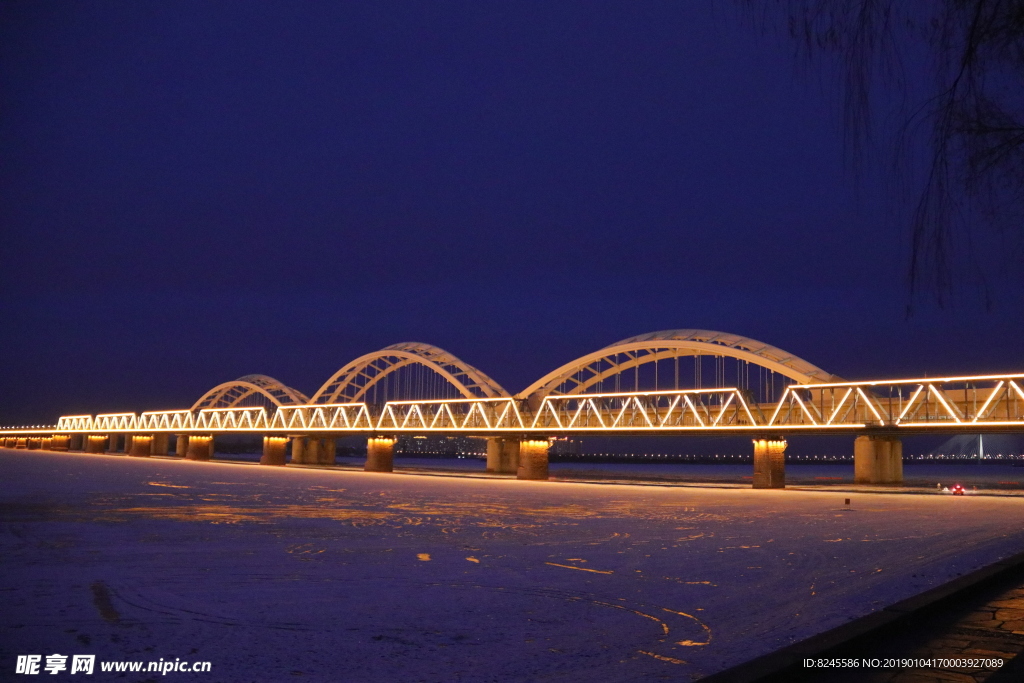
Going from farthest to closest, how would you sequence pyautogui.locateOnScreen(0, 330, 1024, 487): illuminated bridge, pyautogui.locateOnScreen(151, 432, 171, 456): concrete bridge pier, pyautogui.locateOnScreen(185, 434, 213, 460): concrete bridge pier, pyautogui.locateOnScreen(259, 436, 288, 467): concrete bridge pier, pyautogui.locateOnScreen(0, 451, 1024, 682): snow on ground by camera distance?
1. pyautogui.locateOnScreen(151, 432, 171, 456): concrete bridge pier
2. pyautogui.locateOnScreen(185, 434, 213, 460): concrete bridge pier
3. pyautogui.locateOnScreen(259, 436, 288, 467): concrete bridge pier
4. pyautogui.locateOnScreen(0, 330, 1024, 487): illuminated bridge
5. pyautogui.locateOnScreen(0, 451, 1024, 682): snow on ground

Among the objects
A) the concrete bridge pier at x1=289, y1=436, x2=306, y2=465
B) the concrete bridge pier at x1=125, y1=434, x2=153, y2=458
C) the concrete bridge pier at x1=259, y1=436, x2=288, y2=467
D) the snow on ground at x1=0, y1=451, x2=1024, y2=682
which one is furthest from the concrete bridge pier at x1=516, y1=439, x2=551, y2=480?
the concrete bridge pier at x1=125, y1=434, x2=153, y2=458

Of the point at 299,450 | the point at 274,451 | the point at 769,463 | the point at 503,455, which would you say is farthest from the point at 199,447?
the point at 769,463

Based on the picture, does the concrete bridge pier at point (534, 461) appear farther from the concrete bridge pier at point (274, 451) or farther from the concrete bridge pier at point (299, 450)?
the concrete bridge pier at point (299, 450)

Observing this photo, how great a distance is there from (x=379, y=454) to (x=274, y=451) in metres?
27.0

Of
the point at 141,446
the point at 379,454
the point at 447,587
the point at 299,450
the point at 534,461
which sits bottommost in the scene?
the point at 141,446

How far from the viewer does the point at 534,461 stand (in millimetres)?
76500

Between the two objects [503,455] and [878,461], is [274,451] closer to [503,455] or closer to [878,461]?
[503,455]

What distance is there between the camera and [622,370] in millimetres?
89250

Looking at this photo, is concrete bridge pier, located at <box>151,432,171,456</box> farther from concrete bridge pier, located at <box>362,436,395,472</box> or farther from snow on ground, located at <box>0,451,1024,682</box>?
snow on ground, located at <box>0,451,1024,682</box>

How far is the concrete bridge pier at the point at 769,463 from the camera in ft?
201

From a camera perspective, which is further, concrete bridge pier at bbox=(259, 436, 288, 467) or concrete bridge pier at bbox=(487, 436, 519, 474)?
concrete bridge pier at bbox=(259, 436, 288, 467)

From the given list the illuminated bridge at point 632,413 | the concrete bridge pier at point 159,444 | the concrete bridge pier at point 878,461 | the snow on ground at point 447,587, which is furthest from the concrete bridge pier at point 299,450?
the snow on ground at point 447,587

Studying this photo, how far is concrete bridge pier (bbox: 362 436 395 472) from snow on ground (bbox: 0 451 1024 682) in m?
66.2

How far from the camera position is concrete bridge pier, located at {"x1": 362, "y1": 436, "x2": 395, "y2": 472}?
9238cm
